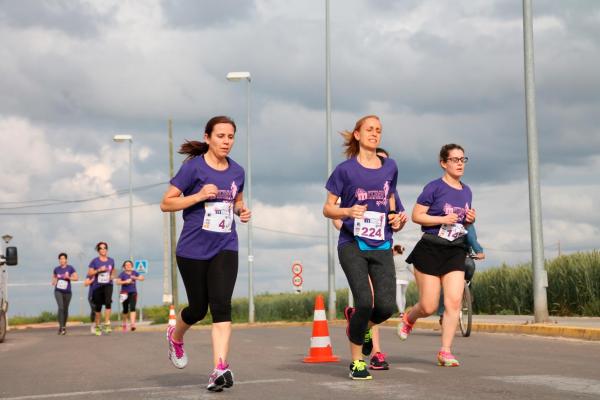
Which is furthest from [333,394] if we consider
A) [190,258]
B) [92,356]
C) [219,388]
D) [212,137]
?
[92,356]

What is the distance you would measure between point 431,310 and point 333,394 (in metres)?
2.55

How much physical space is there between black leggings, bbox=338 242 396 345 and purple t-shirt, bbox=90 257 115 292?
1577 cm

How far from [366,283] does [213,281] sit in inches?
53.1

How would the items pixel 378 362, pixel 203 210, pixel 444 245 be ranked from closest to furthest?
1. pixel 203 210
2. pixel 378 362
3. pixel 444 245

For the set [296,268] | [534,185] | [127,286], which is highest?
[534,185]

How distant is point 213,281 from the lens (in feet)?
28.0

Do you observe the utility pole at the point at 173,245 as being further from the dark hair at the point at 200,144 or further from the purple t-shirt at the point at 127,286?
the dark hair at the point at 200,144

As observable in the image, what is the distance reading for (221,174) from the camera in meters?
8.72

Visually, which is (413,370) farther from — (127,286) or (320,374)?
(127,286)

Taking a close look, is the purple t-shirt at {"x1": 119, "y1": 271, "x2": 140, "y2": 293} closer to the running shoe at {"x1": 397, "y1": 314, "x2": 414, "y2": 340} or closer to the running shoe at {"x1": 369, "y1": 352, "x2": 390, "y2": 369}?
the running shoe at {"x1": 397, "y1": 314, "x2": 414, "y2": 340}

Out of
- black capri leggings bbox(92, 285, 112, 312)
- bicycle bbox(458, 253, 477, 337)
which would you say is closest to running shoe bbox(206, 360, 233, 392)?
bicycle bbox(458, 253, 477, 337)

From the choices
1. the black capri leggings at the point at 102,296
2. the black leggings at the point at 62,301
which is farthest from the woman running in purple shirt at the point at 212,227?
the black leggings at the point at 62,301

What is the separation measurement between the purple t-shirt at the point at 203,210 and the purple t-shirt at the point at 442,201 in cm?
235

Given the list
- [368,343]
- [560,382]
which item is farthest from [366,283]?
[560,382]
